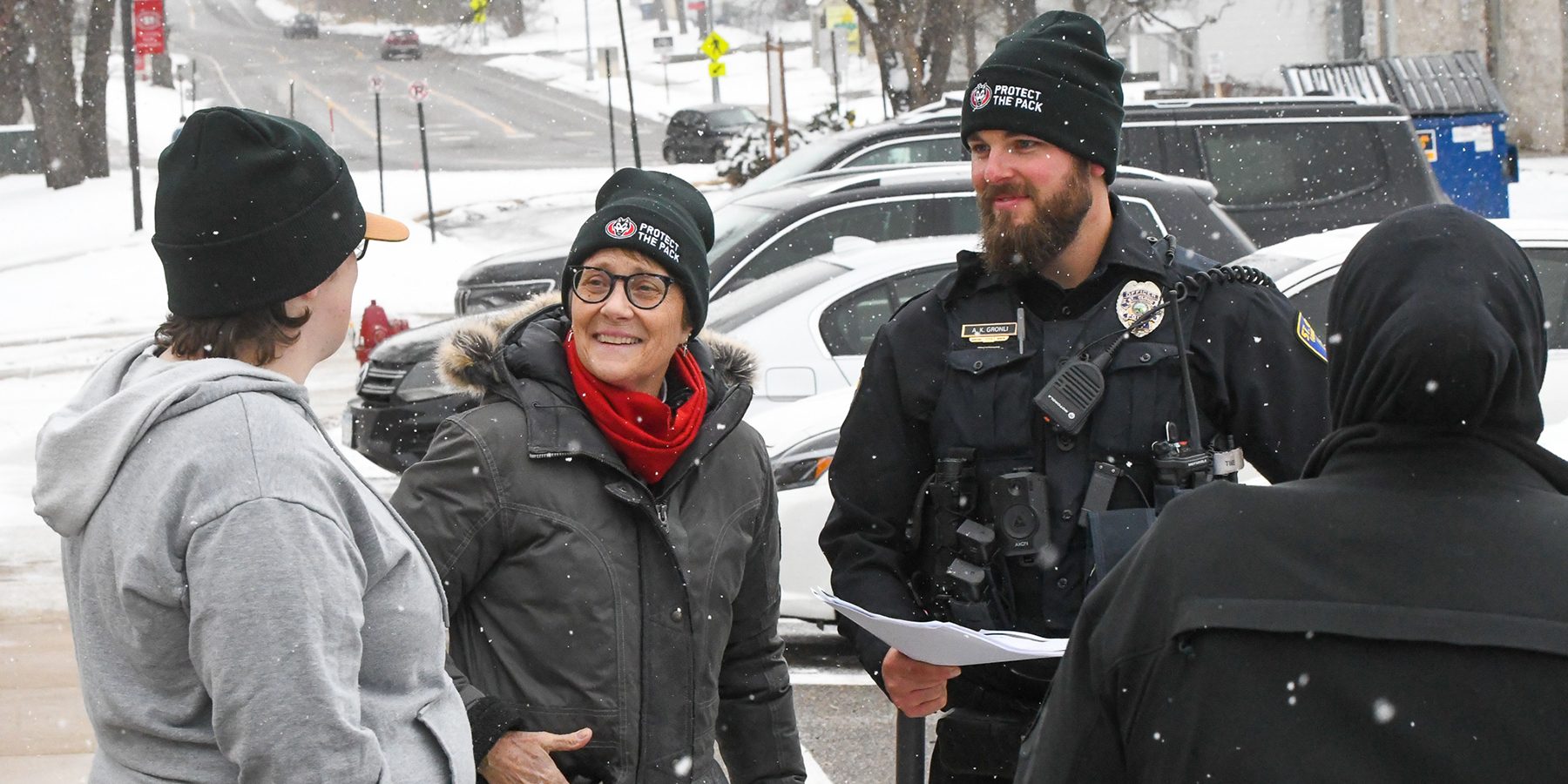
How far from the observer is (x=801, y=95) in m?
53.6

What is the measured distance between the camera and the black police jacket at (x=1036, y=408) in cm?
262

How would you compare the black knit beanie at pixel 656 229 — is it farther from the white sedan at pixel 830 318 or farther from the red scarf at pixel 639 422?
the white sedan at pixel 830 318

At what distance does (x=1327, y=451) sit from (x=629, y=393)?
1320 millimetres

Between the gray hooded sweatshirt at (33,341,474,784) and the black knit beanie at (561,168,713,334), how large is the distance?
93cm

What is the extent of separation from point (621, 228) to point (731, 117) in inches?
1366

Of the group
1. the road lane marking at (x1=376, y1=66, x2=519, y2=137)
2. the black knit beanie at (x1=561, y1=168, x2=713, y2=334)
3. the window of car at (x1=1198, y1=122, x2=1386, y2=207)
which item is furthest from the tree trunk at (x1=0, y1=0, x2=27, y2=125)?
the black knit beanie at (x1=561, y1=168, x2=713, y2=334)

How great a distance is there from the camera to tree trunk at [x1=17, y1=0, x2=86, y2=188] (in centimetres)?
2869

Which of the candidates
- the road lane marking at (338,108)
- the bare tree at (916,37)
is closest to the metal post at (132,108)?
the bare tree at (916,37)


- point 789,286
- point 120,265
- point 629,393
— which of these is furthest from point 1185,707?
point 120,265

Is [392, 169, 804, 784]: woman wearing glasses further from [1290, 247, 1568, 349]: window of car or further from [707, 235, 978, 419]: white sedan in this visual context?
[1290, 247, 1568, 349]: window of car

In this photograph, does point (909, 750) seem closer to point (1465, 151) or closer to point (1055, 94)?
point (1055, 94)

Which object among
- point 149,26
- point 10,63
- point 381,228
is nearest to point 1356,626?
point 381,228

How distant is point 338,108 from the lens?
46406 mm

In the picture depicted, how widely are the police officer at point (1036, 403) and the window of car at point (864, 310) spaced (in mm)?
3874
